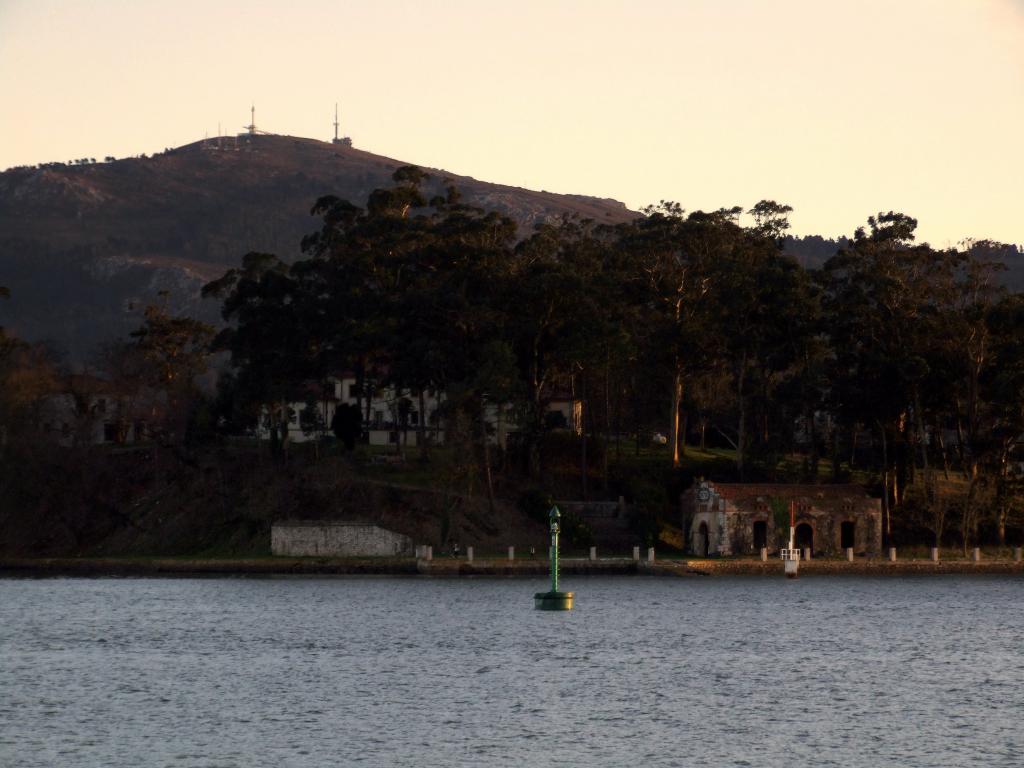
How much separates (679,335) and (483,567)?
21.6 metres

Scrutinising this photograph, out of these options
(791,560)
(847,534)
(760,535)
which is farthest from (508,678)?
(847,534)

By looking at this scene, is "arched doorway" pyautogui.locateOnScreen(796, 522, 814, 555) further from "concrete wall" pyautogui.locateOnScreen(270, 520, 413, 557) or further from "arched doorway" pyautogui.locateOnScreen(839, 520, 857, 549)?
"concrete wall" pyautogui.locateOnScreen(270, 520, 413, 557)

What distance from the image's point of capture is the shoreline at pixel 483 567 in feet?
303

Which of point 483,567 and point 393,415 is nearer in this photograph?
point 483,567

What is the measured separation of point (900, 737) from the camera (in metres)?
42.2

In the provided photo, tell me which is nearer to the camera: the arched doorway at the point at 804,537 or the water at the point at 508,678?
the water at the point at 508,678

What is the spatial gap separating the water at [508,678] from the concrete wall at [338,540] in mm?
9334

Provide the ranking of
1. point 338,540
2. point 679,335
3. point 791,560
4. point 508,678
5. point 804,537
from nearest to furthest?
point 508,678 < point 791,560 < point 338,540 < point 804,537 < point 679,335

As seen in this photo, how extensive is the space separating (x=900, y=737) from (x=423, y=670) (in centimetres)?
1797

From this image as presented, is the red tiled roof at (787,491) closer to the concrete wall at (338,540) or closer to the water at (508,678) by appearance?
the water at (508,678)

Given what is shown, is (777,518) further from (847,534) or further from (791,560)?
(847,534)

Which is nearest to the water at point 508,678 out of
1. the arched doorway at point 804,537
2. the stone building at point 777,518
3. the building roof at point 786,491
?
the stone building at point 777,518

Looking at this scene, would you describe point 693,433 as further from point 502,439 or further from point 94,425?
point 94,425

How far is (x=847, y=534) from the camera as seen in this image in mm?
99375
